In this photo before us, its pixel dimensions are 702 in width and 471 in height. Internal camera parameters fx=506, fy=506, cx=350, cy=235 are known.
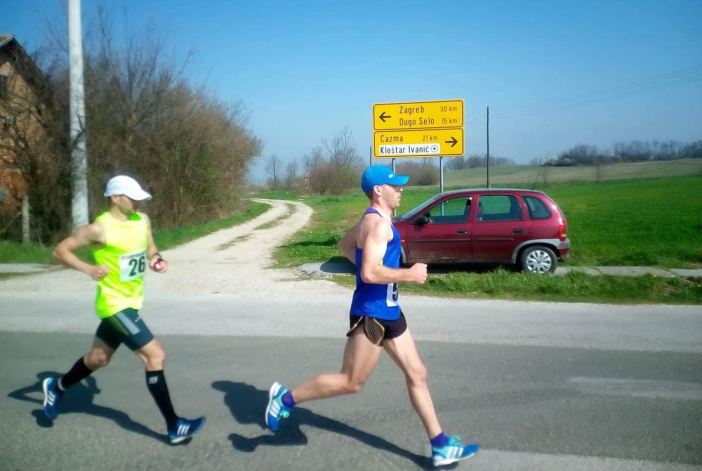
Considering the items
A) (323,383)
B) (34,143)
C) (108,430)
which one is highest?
(34,143)

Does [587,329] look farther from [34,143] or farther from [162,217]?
[162,217]

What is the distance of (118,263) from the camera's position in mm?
3320

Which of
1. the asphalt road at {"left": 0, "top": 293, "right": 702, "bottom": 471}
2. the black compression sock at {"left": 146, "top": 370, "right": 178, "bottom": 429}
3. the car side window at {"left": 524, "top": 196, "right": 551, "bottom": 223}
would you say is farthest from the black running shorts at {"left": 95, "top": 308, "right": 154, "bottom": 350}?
the car side window at {"left": 524, "top": 196, "right": 551, "bottom": 223}

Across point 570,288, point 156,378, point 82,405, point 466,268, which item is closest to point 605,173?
point 466,268

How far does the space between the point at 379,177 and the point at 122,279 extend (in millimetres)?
1819

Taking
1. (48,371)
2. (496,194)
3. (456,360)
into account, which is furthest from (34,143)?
(456,360)

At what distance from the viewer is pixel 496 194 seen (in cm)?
980

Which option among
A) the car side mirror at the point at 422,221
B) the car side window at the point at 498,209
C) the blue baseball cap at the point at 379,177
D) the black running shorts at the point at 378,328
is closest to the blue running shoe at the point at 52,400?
the black running shorts at the point at 378,328

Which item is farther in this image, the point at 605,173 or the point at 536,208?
the point at 605,173

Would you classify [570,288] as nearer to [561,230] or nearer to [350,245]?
[561,230]

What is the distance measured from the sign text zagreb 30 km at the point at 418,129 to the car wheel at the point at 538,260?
413cm

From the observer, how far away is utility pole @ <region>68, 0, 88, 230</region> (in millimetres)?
12438

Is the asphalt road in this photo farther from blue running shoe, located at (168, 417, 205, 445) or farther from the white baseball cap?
the white baseball cap

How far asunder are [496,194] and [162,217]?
14.6 metres
